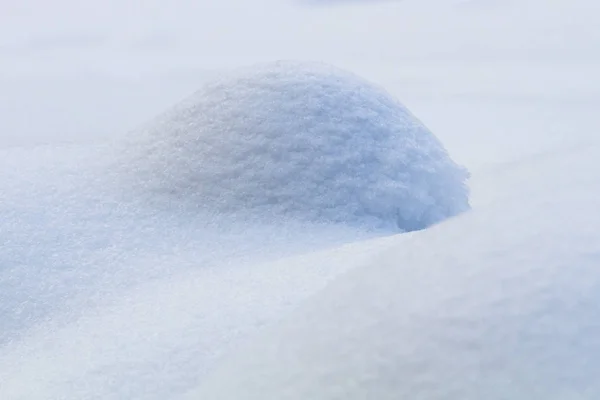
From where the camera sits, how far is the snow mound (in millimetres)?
2365

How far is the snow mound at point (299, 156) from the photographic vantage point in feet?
7.76

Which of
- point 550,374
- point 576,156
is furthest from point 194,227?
point 550,374

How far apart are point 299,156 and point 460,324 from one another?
53.6 inches

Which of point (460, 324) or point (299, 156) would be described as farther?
point (299, 156)

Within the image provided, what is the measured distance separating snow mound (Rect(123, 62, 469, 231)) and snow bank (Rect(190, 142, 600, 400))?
0.95 m

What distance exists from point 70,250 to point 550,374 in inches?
55.9

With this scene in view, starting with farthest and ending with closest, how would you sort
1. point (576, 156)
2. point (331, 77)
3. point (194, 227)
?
point (331, 77)
point (194, 227)
point (576, 156)

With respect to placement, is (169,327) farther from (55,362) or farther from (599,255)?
(599,255)

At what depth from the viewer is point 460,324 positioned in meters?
1.12

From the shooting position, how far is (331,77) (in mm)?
2639

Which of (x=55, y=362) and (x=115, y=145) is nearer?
(x=55, y=362)

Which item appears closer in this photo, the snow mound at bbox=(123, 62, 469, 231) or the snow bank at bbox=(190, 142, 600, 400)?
the snow bank at bbox=(190, 142, 600, 400)

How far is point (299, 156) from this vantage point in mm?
2428

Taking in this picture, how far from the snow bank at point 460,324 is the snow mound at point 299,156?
952 millimetres
